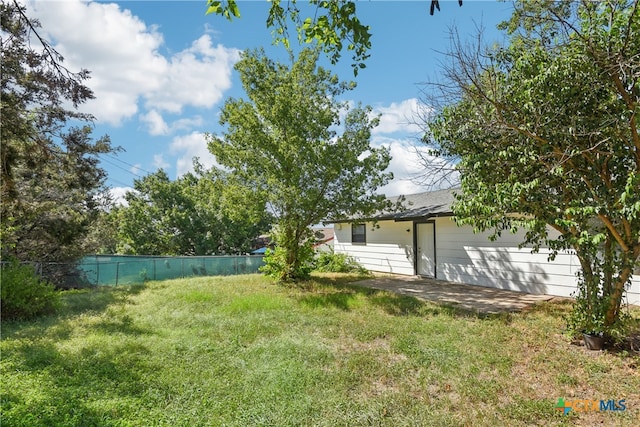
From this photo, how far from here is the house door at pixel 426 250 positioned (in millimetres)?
11164

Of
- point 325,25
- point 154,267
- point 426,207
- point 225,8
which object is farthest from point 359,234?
point 225,8

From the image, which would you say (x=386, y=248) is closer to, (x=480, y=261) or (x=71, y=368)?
(x=480, y=261)

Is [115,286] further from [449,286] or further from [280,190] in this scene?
[449,286]

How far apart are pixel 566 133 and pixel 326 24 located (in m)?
3.25

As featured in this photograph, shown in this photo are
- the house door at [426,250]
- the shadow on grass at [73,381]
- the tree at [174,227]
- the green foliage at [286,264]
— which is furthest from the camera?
the tree at [174,227]

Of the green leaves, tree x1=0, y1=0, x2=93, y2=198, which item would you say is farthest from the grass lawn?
the green leaves

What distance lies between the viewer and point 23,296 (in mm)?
6570

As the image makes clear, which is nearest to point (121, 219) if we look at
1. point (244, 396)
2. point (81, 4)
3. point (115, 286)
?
point (115, 286)

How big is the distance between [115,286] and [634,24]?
43.5ft

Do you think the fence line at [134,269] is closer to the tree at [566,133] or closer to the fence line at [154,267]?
the fence line at [154,267]

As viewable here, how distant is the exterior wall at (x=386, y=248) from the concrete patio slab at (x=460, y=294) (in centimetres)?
125

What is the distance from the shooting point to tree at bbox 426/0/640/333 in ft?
12.5

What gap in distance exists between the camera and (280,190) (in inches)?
343

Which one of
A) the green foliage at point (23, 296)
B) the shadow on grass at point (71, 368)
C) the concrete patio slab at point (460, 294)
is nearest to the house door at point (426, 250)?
the concrete patio slab at point (460, 294)
